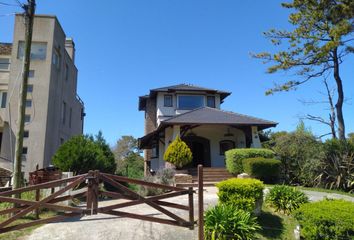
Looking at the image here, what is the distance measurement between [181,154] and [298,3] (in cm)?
1165

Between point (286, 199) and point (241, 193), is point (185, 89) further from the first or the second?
point (241, 193)

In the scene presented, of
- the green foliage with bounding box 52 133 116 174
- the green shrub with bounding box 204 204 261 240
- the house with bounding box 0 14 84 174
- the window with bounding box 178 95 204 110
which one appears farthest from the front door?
the green shrub with bounding box 204 204 261 240

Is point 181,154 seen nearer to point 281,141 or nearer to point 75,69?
point 281,141

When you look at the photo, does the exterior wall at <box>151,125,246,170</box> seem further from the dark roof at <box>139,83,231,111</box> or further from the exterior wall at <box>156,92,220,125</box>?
the dark roof at <box>139,83,231,111</box>

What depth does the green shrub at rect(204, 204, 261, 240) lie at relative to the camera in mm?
6875

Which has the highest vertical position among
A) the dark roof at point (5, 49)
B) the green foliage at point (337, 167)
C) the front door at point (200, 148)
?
the dark roof at point (5, 49)

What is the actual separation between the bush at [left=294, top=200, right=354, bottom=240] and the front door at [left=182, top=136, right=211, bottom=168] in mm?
13760

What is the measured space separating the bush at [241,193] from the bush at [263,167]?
19.8 ft

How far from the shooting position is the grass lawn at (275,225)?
7820mm

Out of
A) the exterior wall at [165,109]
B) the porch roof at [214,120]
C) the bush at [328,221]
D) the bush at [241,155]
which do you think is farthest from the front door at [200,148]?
the bush at [328,221]

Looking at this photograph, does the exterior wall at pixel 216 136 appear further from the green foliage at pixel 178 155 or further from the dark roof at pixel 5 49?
the dark roof at pixel 5 49

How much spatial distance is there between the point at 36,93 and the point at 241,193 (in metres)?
16.8

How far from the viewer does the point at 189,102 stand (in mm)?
25344

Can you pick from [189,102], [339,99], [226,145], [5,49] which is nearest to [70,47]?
[5,49]
